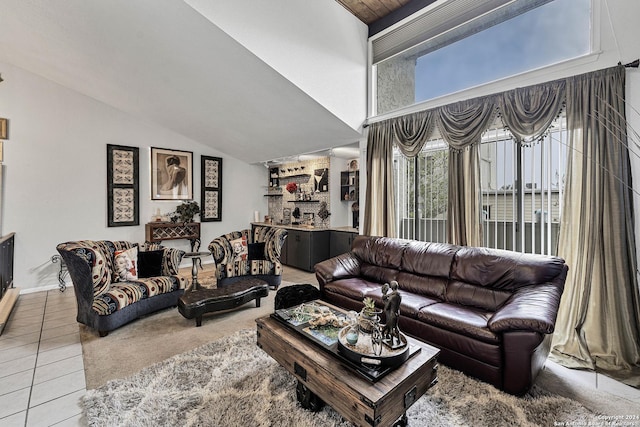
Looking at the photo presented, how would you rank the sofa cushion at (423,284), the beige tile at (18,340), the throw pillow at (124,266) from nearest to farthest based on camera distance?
the beige tile at (18,340) < the sofa cushion at (423,284) < the throw pillow at (124,266)

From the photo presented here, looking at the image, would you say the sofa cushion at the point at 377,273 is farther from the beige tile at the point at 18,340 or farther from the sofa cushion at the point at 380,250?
the beige tile at the point at 18,340

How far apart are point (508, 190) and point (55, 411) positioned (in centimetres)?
439

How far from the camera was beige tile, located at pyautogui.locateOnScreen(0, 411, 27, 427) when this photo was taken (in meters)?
1.75

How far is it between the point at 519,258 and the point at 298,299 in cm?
216

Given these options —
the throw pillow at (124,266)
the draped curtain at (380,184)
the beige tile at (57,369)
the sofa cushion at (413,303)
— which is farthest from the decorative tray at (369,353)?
the throw pillow at (124,266)

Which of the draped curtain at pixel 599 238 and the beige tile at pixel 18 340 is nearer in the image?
the draped curtain at pixel 599 238

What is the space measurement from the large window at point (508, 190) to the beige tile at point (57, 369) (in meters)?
3.97

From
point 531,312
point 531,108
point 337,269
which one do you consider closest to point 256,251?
point 337,269

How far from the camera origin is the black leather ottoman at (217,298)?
9.93ft

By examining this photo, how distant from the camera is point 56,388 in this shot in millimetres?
2086

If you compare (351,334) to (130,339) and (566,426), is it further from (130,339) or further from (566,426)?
(130,339)

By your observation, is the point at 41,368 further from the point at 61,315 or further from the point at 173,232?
the point at 173,232

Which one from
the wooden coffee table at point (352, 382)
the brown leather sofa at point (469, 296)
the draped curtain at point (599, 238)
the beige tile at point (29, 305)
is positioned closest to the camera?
the wooden coffee table at point (352, 382)

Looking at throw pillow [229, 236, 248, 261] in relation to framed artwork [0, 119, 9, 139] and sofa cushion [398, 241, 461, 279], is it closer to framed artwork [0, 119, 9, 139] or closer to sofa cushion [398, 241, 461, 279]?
sofa cushion [398, 241, 461, 279]
